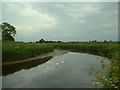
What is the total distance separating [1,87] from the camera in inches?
402

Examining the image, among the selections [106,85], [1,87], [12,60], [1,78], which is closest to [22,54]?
[12,60]

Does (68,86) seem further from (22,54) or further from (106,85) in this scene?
(22,54)

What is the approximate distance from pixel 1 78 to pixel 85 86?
22.8 feet

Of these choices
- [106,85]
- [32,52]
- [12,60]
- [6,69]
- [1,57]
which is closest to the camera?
[106,85]

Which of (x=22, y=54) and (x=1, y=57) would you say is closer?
(x=1, y=57)

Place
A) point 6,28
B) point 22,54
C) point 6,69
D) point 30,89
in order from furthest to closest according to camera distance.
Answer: point 6,28 → point 22,54 → point 6,69 → point 30,89

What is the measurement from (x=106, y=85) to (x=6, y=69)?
10.5 meters

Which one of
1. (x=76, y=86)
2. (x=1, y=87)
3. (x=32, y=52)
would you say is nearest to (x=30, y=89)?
(x=1, y=87)

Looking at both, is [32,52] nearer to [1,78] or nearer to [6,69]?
[6,69]

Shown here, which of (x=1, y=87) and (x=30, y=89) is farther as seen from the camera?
(x=1, y=87)

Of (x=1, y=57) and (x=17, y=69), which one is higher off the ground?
(x=1, y=57)

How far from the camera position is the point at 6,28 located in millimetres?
61406

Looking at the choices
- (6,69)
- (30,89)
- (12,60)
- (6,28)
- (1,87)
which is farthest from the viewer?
(6,28)

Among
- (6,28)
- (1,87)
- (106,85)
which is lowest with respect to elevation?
(1,87)
